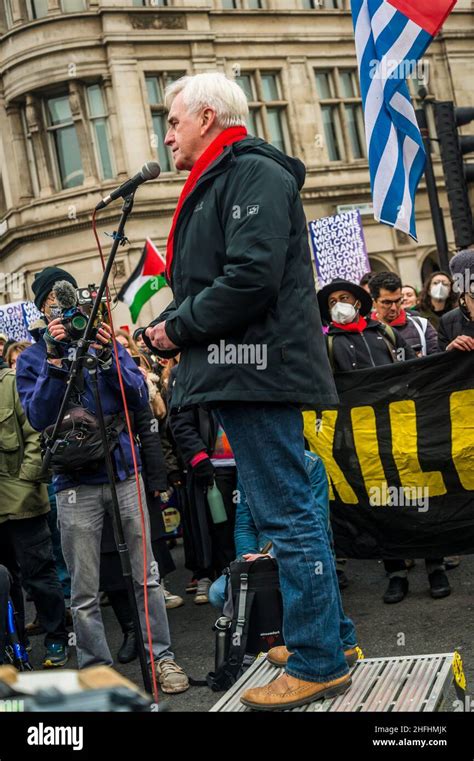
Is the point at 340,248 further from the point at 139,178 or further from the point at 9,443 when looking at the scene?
the point at 139,178

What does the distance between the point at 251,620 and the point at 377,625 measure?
1182mm

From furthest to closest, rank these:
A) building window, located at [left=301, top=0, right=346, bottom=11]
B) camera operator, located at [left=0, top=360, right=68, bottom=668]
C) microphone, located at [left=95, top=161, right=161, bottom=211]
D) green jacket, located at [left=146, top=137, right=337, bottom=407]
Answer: building window, located at [left=301, top=0, right=346, bottom=11]
camera operator, located at [left=0, top=360, right=68, bottom=668]
microphone, located at [left=95, top=161, right=161, bottom=211]
green jacket, located at [left=146, top=137, right=337, bottom=407]

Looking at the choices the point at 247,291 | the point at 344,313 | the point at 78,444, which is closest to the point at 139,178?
the point at 247,291

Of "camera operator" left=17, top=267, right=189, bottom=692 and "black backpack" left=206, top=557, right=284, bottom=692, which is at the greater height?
"camera operator" left=17, top=267, right=189, bottom=692

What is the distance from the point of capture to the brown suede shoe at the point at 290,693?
331 cm

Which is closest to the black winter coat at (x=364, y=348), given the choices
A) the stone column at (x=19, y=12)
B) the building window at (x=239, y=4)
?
the stone column at (x=19, y=12)

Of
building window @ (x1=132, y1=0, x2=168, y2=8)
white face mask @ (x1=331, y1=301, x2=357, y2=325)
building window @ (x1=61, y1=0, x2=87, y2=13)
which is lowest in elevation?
white face mask @ (x1=331, y1=301, x2=357, y2=325)

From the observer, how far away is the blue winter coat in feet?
16.3

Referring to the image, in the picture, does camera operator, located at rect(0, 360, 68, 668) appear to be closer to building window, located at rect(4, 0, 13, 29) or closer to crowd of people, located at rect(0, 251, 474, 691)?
crowd of people, located at rect(0, 251, 474, 691)

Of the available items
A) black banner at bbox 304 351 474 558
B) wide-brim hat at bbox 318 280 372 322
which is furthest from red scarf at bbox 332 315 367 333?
black banner at bbox 304 351 474 558

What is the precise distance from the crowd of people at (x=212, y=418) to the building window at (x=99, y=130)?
19.1 m

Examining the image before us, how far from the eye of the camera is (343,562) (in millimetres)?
7328

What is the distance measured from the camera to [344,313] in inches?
271

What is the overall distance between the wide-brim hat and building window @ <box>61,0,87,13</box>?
22813 mm
